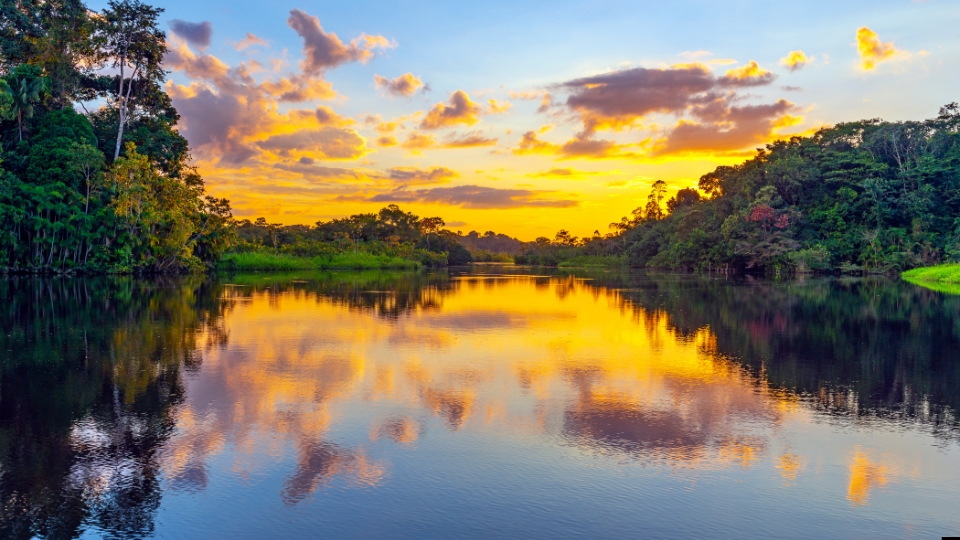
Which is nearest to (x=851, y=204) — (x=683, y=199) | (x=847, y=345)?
(x=683, y=199)

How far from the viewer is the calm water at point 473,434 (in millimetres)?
5004

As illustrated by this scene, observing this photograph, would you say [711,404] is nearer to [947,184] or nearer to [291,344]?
[291,344]

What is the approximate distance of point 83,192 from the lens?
128ft

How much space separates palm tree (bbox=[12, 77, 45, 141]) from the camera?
3566cm

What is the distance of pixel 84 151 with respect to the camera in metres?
37.4

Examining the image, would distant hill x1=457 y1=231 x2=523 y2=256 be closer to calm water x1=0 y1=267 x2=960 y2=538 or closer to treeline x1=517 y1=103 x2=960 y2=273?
treeline x1=517 y1=103 x2=960 y2=273

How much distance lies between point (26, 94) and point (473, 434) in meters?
39.3

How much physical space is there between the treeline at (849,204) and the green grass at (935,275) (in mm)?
2502

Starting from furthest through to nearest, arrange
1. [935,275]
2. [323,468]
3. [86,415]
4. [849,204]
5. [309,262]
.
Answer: [309,262] → [849,204] → [935,275] → [86,415] → [323,468]

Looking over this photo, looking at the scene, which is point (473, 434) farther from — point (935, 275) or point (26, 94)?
point (935, 275)

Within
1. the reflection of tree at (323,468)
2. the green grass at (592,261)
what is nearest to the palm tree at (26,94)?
the reflection of tree at (323,468)

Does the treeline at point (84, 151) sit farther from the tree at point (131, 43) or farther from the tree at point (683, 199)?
the tree at point (683, 199)

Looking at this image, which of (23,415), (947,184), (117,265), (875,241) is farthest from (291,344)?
(947,184)

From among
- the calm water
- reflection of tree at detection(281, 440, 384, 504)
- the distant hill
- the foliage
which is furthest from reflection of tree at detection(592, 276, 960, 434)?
the distant hill
